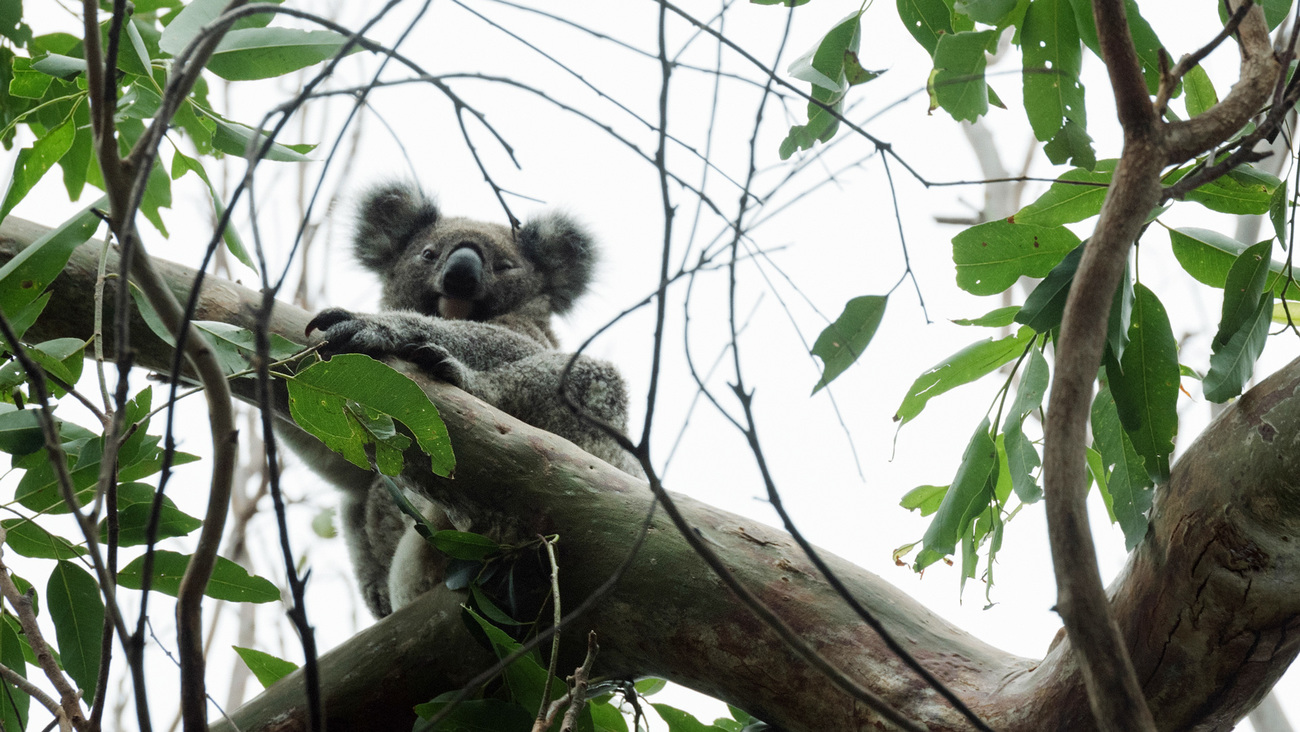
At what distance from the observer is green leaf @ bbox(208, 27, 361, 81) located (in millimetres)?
1534

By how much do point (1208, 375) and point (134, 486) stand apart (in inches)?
62.8

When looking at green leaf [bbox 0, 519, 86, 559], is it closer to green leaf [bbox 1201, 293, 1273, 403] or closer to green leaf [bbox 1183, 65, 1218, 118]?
green leaf [bbox 1201, 293, 1273, 403]

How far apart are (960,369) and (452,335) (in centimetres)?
129

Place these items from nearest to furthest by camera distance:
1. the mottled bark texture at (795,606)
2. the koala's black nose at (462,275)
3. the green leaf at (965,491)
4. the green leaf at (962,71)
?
the mottled bark texture at (795,606)
the green leaf at (962,71)
the green leaf at (965,491)
the koala's black nose at (462,275)

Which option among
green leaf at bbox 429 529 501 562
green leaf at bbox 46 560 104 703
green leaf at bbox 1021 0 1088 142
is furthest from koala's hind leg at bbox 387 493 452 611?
green leaf at bbox 1021 0 1088 142

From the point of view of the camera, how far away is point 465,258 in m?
3.16

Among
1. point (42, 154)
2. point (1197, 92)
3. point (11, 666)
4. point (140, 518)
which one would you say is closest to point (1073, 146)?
point (1197, 92)

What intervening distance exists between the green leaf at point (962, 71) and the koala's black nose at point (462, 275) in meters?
1.93

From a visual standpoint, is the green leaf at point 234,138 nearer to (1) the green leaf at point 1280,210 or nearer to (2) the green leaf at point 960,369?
(2) the green leaf at point 960,369

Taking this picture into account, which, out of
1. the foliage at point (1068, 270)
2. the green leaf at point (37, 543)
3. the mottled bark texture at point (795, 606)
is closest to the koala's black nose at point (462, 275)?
the mottled bark texture at point (795, 606)

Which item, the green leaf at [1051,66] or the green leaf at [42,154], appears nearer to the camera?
the green leaf at [1051,66]

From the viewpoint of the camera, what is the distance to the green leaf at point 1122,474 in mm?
1377

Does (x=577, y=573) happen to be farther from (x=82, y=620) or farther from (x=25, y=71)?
(x=25, y=71)

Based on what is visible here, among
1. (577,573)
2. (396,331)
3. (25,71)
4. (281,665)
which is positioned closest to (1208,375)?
(577,573)
